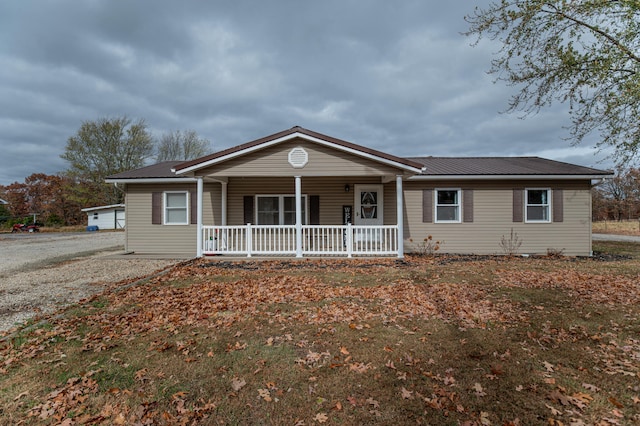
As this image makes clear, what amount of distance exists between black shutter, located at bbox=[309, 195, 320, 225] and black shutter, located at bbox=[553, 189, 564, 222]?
28.7 feet

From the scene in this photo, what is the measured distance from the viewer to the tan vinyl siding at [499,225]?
12.0 m

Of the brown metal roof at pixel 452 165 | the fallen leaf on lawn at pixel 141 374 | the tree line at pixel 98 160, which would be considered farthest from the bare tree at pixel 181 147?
the fallen leaf on lawn at pixel 141 374

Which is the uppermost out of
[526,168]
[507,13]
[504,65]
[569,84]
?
[507,13]

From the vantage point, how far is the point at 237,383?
3.21m

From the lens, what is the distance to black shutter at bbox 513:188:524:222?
12.1m

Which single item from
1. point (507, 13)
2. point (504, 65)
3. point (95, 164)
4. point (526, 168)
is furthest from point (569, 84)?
point (95, 164)

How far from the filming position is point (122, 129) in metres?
36.3

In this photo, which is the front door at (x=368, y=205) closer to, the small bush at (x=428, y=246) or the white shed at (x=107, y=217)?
the small bush at (x=428, y=246)

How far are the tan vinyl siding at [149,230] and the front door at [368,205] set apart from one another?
630cm

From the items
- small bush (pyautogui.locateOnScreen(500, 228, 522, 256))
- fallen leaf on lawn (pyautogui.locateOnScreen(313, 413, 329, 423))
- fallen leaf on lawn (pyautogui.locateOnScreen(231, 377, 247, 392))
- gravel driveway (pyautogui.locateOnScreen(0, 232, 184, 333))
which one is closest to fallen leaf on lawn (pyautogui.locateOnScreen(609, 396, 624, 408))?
fallen leaf on lawn (pyautogui.locateOnScreen(313, 413, 329, 423))

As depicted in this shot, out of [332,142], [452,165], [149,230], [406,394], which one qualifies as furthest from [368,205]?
[406,394]

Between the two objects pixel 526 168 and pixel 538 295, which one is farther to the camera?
pixel 526 168

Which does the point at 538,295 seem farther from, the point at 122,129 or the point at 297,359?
the point at 122,129

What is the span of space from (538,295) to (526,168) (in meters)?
8.12
